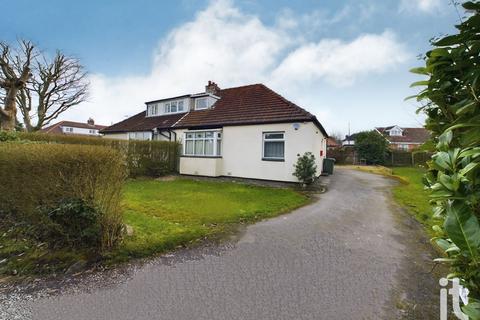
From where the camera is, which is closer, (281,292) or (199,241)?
(281,292)

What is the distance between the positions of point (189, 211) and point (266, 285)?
4516 mm

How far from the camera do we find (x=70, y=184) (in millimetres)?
4605

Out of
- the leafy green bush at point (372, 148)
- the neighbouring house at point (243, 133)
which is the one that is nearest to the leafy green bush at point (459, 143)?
the neighbouring house at point (243, 133)

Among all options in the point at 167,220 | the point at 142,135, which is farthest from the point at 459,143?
the point at 142,135

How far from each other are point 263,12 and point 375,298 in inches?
438

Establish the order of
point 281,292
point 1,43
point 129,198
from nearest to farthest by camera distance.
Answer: point 281,292, point 129,198, point 1,43

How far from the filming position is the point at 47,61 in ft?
81.7

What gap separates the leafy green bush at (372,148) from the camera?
95.7 ft

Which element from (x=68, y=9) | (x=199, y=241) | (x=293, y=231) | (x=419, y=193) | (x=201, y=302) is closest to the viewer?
(x=201, y=302)

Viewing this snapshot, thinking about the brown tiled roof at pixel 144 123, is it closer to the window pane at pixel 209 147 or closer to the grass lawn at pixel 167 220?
the window pane at pixel 209 147

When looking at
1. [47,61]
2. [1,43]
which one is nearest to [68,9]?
[1,43]

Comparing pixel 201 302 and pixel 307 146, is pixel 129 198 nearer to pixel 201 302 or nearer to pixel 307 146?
pixel 201 302

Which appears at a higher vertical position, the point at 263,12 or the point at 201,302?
the point at 263,12

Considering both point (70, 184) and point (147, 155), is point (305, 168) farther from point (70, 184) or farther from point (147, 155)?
point (70, 184)
